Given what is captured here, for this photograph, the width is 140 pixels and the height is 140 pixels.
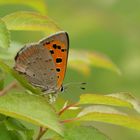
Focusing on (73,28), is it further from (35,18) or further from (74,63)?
(35,18)

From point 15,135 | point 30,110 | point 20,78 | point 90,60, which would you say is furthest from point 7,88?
point 90,60

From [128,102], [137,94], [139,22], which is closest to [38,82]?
[128,102]

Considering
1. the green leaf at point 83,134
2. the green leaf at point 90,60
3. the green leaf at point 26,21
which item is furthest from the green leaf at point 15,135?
the green leaf at point 90,60

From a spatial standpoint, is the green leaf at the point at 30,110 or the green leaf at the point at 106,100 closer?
the green leaf at the point at 30,110

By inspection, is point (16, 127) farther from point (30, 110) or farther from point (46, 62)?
point (46, 62)

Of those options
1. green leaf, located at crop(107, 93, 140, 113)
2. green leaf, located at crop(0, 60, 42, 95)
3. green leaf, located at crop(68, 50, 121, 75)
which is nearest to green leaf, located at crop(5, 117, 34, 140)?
green leaf, located at crop(0, 60, 42, 95)

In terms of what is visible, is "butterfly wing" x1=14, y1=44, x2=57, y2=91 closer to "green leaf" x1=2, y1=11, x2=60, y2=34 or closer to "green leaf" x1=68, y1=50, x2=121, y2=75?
"green leaf" x1=2, y1=11, x2=60, y2=34

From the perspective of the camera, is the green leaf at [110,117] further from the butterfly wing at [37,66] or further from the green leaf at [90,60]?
the green leaf at [90,60]
